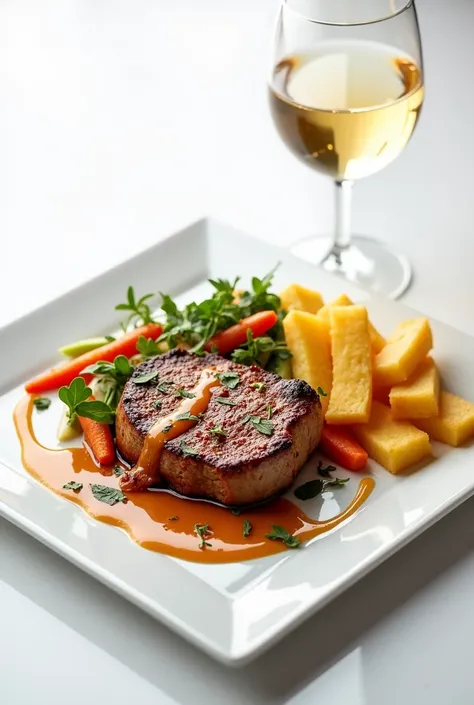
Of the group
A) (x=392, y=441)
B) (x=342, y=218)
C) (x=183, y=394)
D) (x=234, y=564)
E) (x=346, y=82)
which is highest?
(x=346, y=82)

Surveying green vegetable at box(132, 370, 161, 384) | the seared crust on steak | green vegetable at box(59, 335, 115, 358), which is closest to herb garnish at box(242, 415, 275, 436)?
the seared crust on steak

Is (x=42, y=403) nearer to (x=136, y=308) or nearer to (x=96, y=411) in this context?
(x=96, y=411)

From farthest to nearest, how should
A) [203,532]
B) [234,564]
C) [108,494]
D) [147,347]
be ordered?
[147,347]
[108,494]
[203,532]
[234,564]

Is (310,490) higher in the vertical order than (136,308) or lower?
lower

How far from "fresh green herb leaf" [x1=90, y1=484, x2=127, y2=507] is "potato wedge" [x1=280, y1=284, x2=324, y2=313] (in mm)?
1007

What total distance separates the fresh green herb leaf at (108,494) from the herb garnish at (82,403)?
267mm

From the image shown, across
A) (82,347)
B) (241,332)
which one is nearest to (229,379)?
(241,332)

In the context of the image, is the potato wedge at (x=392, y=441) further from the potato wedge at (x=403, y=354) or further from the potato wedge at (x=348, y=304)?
the potato wedge at (x=348, y=304)

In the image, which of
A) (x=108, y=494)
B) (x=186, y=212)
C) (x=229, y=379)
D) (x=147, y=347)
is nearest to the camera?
(x=108, y=494)

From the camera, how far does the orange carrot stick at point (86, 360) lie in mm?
3760

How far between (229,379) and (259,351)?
262 millimetres

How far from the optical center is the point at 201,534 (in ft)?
10.3

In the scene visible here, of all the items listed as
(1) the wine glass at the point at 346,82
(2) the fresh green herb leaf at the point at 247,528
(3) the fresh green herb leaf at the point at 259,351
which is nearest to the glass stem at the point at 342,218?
(1) the wine glass at the point at 346,82

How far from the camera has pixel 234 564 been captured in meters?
3.04
